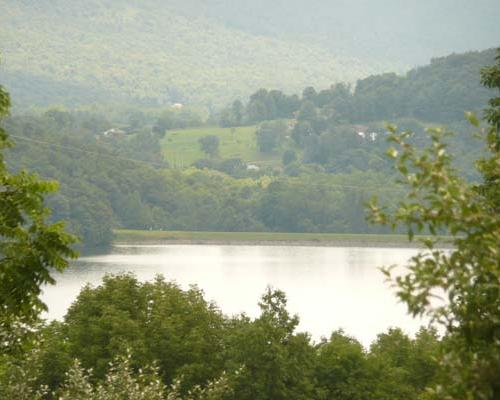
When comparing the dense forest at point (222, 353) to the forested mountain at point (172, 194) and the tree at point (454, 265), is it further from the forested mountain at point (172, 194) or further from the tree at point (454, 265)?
the forested mountain at point (172, 194)

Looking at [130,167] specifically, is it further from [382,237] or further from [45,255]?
[45,255]

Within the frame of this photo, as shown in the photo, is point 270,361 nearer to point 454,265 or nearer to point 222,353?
point 222,353

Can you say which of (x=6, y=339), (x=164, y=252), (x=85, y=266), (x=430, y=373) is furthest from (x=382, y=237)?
(x=6, y=339)

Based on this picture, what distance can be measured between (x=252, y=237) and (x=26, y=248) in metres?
132

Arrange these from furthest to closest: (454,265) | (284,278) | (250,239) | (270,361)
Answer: (250,239), (284,278), (270,361), (454,265)

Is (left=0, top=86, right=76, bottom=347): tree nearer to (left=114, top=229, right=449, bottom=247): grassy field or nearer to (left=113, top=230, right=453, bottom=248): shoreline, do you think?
(left=113, top=230, right=453, bottom=248): shoreline

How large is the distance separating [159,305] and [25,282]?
2520 cm

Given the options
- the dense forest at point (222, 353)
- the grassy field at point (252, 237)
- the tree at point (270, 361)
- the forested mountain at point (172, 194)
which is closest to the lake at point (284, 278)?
the grassy field at point (252, 237)

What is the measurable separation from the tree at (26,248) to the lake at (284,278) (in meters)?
34.4

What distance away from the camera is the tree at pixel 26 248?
40.9 feet

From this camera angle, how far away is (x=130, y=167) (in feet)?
552

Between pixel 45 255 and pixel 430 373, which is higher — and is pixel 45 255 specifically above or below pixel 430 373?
above

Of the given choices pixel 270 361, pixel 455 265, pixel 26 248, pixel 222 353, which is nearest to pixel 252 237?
pixel 222 353

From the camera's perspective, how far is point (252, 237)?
144m
